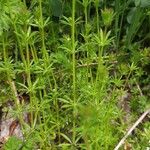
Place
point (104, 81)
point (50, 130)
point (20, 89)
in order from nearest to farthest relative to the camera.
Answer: point (104, 81) < point (50, 130) < point (20, 89)

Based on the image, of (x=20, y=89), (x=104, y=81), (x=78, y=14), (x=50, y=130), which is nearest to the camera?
(x=104, y=81)

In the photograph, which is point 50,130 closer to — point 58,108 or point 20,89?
point 58,108

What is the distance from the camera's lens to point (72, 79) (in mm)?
2164

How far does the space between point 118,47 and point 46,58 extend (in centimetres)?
66

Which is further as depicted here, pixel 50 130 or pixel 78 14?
pixel 78 14

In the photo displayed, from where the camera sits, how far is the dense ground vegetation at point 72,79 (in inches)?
76.2

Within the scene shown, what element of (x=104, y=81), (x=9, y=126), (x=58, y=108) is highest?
(x=104, y=81)

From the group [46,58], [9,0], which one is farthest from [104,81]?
[9,0]

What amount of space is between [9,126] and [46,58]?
52 centimetres

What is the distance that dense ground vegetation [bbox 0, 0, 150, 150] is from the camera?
1.93 meters

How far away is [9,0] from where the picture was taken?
1954mm

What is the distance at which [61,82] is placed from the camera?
7.54 feet

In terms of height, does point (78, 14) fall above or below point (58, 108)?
above

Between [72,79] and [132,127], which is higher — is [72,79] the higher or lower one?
the higher one
